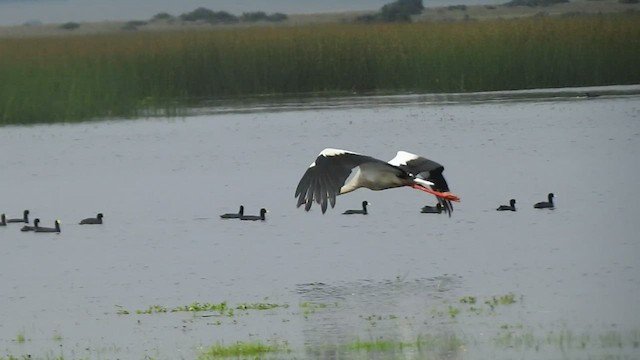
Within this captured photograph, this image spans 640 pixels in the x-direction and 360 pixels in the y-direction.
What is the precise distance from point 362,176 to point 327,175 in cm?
132

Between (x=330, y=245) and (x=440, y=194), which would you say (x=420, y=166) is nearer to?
(x=440, y=194)

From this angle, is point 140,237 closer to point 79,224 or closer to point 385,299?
point 79,224

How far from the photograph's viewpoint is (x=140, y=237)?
62.1ft

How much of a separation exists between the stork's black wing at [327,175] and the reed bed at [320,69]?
19.2 metres

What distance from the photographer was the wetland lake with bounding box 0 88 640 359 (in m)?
12.1

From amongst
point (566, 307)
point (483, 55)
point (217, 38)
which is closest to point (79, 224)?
point (566, 307)

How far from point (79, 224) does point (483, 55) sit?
14728 mm

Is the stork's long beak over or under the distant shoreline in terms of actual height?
under

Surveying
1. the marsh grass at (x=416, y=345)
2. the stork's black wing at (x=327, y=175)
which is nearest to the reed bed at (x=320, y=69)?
the stork's black wing at (x=327, y=175)

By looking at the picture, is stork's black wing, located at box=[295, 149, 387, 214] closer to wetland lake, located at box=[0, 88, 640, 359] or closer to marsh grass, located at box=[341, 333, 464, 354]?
wetland lake, located at box=[0, 88, 640, 359]

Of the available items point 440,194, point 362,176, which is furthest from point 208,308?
point 440,194

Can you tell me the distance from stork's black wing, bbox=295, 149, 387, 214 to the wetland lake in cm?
83

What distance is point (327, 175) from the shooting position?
13711mm

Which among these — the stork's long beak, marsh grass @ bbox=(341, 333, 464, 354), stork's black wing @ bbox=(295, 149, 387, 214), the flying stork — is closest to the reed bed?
the flying stork
